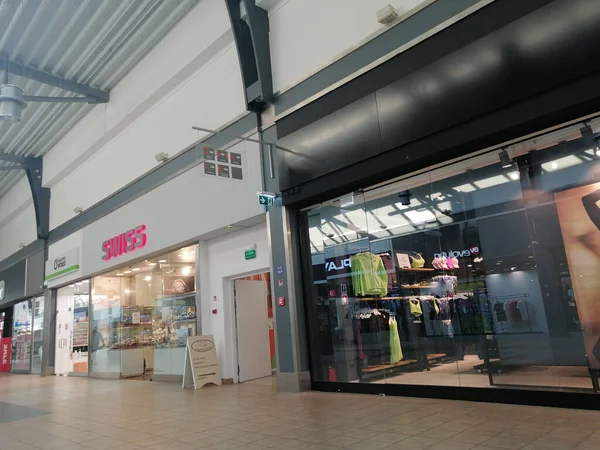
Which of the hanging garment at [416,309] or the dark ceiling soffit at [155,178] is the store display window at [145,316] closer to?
the dark ceiling soffit at [155,178]

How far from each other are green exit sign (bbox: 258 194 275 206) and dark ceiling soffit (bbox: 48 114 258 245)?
1.09 metres

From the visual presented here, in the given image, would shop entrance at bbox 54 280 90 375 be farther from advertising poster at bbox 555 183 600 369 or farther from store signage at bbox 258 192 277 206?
advertising poster at bbox 555 183 600 369

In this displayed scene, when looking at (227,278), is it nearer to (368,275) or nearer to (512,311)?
(368,275)

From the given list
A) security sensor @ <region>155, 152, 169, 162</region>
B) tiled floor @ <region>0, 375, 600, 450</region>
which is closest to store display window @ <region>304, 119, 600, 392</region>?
tiled floor @ <region>0, 375, 600, 450</region>

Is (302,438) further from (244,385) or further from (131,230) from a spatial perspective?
(131,230)

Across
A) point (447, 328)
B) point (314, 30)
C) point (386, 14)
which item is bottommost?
point (447, 328)

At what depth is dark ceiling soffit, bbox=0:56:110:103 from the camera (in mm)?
9406

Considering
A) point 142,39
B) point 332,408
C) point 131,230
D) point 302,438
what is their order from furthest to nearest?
point 131,230 → point 142,39 → point 332,408 → point 302,438

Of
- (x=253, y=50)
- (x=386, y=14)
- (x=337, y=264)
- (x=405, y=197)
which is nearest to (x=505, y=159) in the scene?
(x=405, y=197)

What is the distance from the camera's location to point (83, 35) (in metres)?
8.86

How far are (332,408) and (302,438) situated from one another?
1.23 m

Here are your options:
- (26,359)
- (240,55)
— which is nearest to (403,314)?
(240,55)

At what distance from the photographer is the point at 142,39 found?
9305 mm

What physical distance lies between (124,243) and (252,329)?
13.5ft
